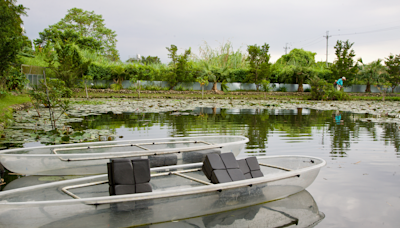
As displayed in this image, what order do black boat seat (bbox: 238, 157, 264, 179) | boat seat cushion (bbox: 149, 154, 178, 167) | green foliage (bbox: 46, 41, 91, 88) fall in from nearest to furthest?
black boat seat (bbox: 238, 157, 264, 179)
boat seat cushion (bbox: 149, 154, 178, 167)
green foliage (bbox: 46, 41, 91, 88)

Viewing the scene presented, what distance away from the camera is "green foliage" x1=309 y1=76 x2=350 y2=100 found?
21.8m

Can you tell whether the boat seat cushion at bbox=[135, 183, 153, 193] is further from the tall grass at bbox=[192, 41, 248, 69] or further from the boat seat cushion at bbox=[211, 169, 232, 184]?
the tall grass at bbox=[192, 41, 248, 69]

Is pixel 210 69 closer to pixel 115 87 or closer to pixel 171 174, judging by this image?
pixel 115 87

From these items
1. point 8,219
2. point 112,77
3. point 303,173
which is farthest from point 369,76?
point 8,219

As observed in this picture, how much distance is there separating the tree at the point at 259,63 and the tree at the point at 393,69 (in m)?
11.5

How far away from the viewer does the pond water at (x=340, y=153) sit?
10.8 ft

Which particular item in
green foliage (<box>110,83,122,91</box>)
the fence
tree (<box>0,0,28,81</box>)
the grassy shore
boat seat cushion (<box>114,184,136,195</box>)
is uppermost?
tree (<box>0,0,28,81</box>)

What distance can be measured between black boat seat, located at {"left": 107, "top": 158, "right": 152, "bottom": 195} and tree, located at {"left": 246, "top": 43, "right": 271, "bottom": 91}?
77.2 feet

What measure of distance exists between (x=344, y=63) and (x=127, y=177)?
92.5 feet

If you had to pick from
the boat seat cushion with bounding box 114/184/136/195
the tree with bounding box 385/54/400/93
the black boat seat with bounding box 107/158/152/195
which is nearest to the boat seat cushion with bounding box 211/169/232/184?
the black boat seat with bounding box 107/158/152/195

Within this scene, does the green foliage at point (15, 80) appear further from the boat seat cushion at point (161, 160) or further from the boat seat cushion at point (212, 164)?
the boat seat cushion at point (212, 164)

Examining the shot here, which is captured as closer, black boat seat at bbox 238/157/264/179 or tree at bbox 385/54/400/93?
black boat seat at bbox 238/157/264/179

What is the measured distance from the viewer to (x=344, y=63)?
27.0m

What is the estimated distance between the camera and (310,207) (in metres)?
3.38
